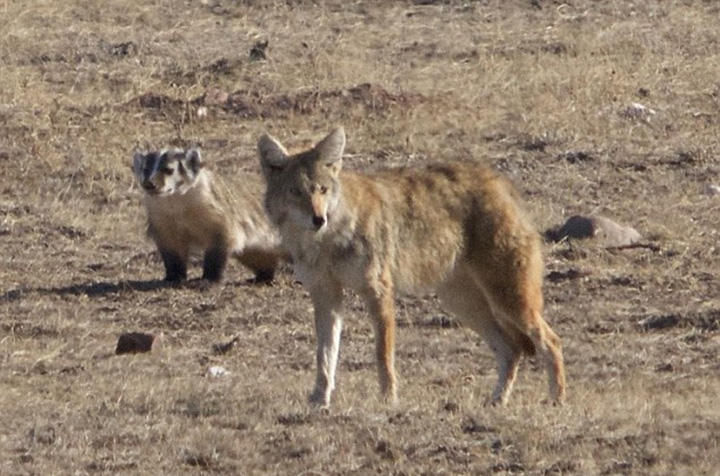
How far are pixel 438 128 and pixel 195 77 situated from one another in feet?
9.25

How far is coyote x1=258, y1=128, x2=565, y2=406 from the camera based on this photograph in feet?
30.6

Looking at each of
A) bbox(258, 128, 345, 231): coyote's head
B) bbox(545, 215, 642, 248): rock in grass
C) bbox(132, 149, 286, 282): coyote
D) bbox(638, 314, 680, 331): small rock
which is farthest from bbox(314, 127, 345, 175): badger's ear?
bbox(545, 215, 642, 248): rock in grass

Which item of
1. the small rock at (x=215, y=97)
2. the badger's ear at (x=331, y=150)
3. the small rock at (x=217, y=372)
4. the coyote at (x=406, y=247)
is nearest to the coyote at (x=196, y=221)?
the small rock at (x=217, y=372)

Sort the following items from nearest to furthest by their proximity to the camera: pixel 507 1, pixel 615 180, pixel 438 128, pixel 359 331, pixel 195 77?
pixel 359 331 → pixel 615 180 → pixel 438 128 → pixel 195 77 → pixel 507 1

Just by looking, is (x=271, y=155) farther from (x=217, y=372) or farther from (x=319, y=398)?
(x=217, y=372)

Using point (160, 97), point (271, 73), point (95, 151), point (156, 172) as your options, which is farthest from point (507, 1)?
point (156, 172)

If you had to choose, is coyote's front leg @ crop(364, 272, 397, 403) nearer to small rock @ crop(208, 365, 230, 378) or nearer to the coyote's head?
the coyote's head

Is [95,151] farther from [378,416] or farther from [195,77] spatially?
[378,416]

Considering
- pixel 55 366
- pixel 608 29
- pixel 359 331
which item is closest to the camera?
pixel 55 366

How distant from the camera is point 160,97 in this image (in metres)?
17.4

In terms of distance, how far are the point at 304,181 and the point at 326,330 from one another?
0.79m

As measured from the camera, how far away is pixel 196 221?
13.9m

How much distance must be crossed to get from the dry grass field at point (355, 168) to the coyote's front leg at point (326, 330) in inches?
5.8

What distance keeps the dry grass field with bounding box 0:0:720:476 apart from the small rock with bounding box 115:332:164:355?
16 cm
